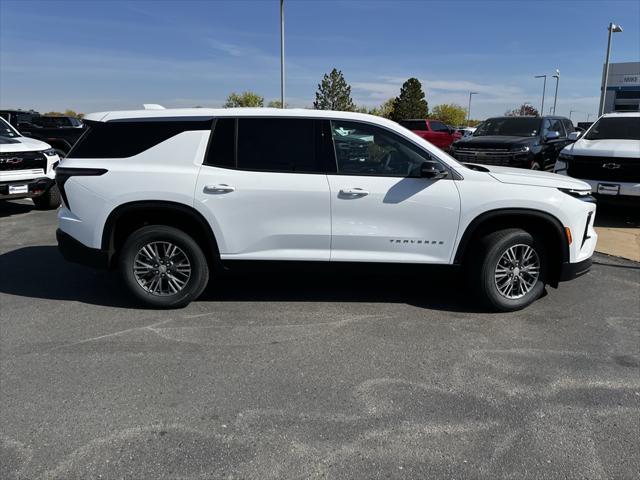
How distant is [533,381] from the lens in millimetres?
3578

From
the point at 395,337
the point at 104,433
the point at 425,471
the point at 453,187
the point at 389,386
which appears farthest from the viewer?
the point at 453,187

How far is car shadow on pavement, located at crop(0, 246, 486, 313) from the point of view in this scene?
4.80m

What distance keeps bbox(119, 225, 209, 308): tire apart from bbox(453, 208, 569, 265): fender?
2318 mm

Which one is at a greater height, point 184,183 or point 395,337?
point 184,183

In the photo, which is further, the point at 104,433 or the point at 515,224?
the point at 515,224

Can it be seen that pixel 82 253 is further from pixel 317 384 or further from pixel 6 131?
pixel 6 131

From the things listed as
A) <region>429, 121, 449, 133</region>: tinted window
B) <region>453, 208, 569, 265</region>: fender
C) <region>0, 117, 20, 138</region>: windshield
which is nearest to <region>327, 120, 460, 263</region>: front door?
<region>453, 208, 569, 265</region>: fender

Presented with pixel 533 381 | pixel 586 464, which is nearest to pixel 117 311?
pixel 533 381

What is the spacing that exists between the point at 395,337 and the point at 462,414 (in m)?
1.17

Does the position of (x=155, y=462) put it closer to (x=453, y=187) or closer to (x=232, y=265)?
(x=232, y=265)

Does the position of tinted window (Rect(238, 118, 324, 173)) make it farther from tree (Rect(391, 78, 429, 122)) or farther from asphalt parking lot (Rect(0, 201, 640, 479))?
tree (Rect(391, 78, 429, 122))

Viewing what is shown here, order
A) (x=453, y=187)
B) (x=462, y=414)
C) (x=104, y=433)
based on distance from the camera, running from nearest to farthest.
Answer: (x=104, y=433) → (x=462, y=414) → (x=453, y=187)

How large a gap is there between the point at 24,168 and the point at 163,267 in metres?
6.01

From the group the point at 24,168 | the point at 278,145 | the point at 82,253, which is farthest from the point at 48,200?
the point at 278,145
